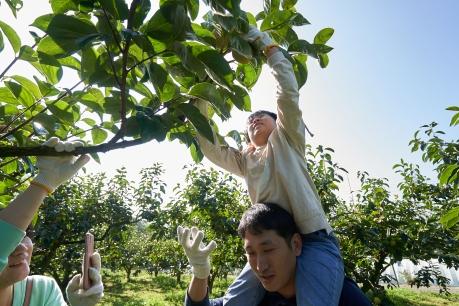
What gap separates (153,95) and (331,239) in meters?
0.86

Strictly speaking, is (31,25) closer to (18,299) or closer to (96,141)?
(96,141)

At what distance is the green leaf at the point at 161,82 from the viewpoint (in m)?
1.02

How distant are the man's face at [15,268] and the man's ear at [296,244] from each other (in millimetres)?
959

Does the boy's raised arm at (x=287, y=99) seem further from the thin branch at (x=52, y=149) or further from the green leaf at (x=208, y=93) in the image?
the thin branch at (x=52, y=149)

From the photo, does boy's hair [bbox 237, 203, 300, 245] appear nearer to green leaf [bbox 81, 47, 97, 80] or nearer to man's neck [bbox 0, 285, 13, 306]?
green leaf [bbox 81, 47, 97, 80]

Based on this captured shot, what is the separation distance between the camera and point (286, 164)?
1.44 meters

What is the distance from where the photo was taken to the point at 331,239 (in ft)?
4.64

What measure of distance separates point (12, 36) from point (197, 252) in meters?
1.05

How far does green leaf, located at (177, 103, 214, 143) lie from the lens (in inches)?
39.4

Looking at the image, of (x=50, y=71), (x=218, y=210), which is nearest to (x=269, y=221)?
(x=50, y=71)

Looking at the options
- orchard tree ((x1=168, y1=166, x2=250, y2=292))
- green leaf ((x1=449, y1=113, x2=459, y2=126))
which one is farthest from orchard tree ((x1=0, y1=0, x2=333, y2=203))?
Result: orchard tree ((x1=168, y1=166, x2=250, y2=292))

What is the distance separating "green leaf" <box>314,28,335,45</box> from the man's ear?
0.73m

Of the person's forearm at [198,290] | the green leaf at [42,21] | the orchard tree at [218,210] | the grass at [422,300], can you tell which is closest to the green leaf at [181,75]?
the green leaf at [42,21]

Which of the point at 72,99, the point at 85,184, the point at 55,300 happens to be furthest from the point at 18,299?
the point at 85,184
